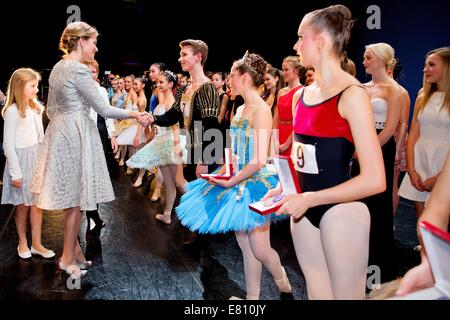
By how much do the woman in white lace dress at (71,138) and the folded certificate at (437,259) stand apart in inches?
101

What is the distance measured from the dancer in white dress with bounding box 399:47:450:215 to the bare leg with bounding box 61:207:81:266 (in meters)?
2.67

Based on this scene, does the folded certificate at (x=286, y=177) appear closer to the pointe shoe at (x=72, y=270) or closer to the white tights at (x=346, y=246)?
the white tights at (x=346, y=246)

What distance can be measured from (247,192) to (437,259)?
1.61 meters

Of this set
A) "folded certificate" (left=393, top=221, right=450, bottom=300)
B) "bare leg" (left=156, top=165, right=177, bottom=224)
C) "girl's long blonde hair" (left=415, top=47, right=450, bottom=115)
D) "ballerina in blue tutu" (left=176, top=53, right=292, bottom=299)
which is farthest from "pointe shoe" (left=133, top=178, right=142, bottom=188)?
"folded certificate" (left=393, top=221, right=450, bottom=300)

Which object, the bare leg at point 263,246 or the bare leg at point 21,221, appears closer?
the bare leg at point 263,246

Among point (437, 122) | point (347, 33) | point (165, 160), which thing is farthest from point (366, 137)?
point (165, 160)

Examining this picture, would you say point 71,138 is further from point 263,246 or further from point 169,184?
point 169,184

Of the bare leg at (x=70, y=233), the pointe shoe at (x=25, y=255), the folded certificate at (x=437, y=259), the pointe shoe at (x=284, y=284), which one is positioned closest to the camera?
the folded certificate at (x=437, y=259)

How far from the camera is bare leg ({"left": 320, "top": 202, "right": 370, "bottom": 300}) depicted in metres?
1.53

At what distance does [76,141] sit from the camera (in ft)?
10.2

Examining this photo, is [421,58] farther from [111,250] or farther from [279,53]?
[111,250]

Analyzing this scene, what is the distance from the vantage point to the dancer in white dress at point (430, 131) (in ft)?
10.8

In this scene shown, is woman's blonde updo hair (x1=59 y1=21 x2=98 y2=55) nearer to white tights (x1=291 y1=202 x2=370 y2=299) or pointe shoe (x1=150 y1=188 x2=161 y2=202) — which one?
white tights (x1=291 y1=202 x2=370 y2=299)

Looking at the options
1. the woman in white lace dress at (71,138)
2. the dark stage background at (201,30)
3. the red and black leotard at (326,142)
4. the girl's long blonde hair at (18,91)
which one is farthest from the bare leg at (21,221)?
the dark stage background at (201,30)
